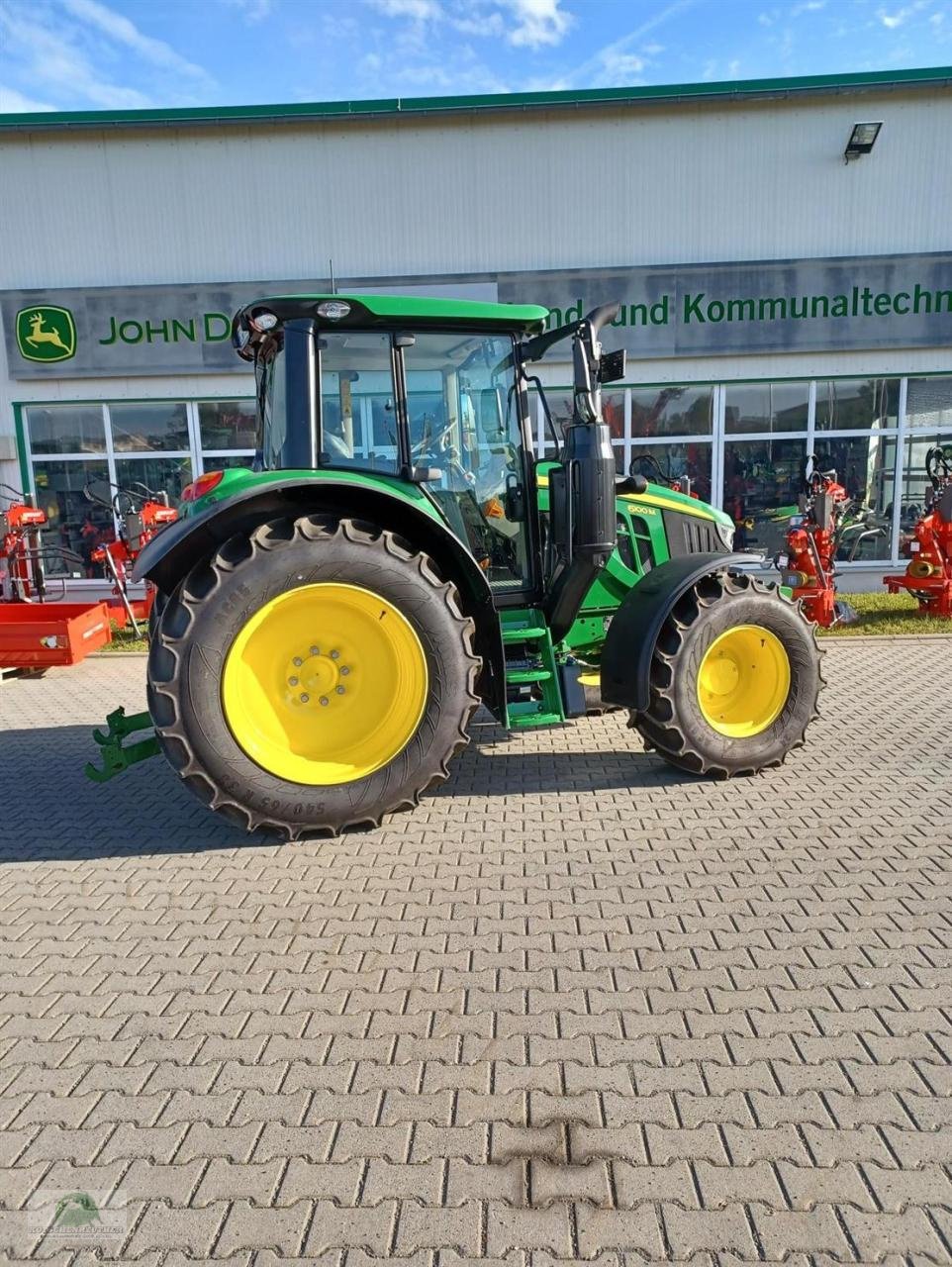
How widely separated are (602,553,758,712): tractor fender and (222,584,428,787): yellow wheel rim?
Result: 3.48 feet

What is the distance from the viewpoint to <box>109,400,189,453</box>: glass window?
38.4ft

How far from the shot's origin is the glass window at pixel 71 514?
11938 millimetres

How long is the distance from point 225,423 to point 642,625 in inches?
361

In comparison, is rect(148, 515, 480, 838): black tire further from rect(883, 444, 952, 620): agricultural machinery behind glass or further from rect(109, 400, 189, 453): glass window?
rect(109, 400, 189, 453): glass window

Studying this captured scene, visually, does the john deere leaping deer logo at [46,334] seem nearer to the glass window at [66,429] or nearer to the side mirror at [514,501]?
the glass window at [66,429]

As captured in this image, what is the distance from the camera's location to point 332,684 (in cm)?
397

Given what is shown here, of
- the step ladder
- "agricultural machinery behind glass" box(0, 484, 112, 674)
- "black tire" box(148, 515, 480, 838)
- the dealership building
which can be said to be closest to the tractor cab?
the step ladder

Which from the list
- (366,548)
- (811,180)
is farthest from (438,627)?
(811,180)

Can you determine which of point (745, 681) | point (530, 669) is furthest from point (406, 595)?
point (745, 681)

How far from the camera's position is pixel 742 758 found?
14.5 ft

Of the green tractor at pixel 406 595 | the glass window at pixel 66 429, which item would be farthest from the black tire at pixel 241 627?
the glass window at pixel 66 429

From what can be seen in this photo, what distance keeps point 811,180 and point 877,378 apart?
9.10 feet

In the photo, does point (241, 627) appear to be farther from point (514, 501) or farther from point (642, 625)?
point (642, 625)

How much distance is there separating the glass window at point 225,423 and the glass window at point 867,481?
815cm
